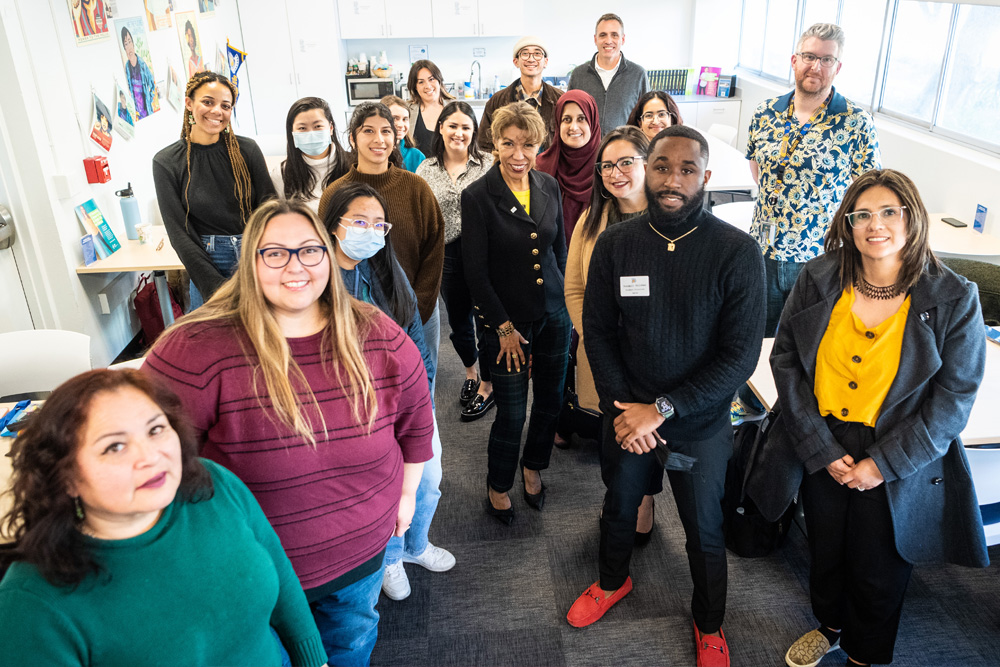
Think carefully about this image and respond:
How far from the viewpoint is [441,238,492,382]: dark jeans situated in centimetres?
336

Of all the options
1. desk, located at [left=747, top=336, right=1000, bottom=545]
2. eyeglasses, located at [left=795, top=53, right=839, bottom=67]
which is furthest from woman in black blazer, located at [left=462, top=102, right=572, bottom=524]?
eyeglasses, located at [left=795, top=53, right=839, bottom=67]

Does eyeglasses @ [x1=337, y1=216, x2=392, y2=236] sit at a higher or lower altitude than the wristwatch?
higher

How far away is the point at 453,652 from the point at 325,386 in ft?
4.10

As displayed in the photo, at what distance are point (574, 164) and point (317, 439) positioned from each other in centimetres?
209

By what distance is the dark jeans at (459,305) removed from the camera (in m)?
3.36

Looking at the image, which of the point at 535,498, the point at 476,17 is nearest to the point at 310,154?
the point at 535,498

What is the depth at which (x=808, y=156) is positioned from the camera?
116 inches

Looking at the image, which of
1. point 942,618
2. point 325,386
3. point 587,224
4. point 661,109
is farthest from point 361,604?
point 661,109

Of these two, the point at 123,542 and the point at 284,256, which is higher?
the point at 284,256

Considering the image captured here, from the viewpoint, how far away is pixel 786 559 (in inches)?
103

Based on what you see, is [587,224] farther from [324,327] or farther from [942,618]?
[942,618]

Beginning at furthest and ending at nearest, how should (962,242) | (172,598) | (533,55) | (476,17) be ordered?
1. (476,17)
2. (533,55)
3. (962,242)
4. (172,598)

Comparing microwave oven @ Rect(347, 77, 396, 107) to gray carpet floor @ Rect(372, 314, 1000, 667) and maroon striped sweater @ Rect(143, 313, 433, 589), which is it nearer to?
gray carpet floor @ Rect(372, 314, 1000, 667)

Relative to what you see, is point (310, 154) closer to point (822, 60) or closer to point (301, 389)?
point (301, 389)
